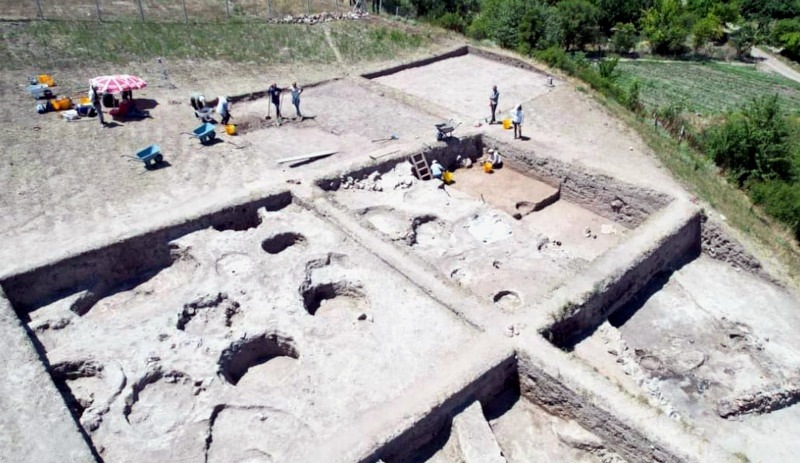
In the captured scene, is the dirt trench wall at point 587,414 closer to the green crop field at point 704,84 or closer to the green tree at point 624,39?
the green crop field at point 704,84

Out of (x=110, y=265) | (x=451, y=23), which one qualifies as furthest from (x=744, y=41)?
(x=110, y=265)

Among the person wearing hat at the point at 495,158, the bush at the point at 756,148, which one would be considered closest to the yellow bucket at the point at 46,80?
the person wearing hat at the point at 495,158

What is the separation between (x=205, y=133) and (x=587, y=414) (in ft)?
40.3

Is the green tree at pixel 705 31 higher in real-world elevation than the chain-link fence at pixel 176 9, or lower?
lower

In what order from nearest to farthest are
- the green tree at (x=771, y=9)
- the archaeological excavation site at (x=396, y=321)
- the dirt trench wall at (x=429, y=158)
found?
the archaeological excavation site at (x=396, y=321) < the dirt trench wall at (x=429, y=158) < the green tree at (x=771, y=9)

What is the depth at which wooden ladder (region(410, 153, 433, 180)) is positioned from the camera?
602 inches

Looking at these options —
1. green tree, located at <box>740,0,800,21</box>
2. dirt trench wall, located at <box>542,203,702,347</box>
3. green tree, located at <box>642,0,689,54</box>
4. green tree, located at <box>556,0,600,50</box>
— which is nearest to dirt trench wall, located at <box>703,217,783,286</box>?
dirt trench wall, located at <box>542,203,702,347</box>

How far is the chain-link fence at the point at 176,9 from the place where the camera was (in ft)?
76.3

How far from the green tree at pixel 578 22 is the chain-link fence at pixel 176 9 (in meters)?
15.9

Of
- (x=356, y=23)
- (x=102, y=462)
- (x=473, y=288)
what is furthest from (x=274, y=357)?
(x=356, y=23)

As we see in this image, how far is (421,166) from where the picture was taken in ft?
50.8

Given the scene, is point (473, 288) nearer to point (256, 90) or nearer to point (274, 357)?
point (274, 357)

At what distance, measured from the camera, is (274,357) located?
9.96 m

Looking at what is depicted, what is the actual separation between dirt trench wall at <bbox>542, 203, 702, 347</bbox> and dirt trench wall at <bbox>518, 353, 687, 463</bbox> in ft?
2.75
